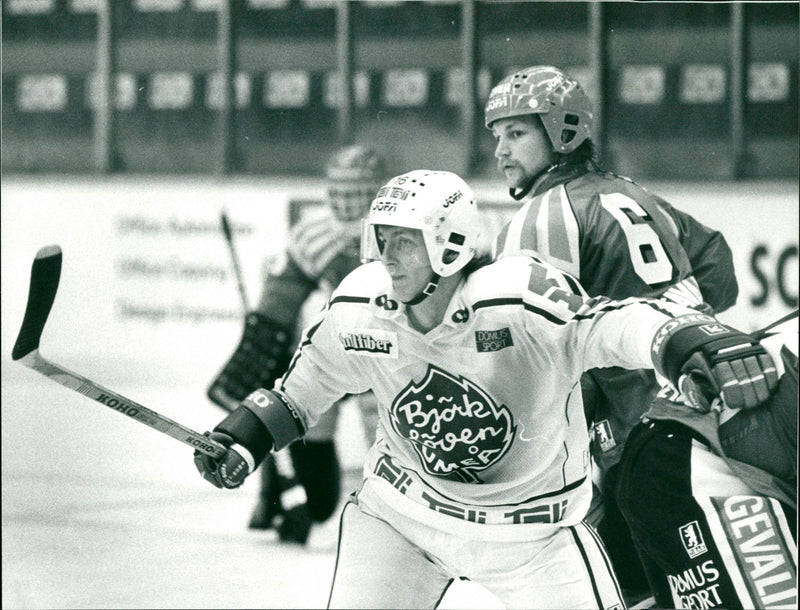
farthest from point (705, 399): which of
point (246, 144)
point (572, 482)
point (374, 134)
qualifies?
point (246, 144)

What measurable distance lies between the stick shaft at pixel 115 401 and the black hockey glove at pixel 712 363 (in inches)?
35.6

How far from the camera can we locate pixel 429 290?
8.01 feet

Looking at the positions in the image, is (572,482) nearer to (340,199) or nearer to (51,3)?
(340,199)

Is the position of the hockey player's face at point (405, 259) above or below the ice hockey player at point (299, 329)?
above

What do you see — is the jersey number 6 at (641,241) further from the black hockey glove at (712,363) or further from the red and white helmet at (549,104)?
the black hockey glove at (712,363)

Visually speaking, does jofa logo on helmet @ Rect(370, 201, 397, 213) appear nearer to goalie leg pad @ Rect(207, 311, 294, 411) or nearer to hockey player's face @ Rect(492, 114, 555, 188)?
hockey player's face @ Rect(492, 114, 555, 188)

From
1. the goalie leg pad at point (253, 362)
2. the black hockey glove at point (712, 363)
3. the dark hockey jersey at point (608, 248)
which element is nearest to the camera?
the black hockey glove at point (712, 363)

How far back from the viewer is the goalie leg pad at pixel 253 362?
11.8 ft

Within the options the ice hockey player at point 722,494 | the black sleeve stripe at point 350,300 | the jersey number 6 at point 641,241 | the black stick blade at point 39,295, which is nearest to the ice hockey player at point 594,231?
the jersey number 6 at point 641,241

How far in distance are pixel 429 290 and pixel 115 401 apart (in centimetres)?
62

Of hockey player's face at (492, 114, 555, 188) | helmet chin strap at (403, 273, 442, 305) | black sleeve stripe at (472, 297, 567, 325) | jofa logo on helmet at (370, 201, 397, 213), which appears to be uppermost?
hockey player's face at (492, 114, 555, 188)

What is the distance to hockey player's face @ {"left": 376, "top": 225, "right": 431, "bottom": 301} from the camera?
241 cm

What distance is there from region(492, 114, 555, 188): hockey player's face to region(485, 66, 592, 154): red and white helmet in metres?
0.02

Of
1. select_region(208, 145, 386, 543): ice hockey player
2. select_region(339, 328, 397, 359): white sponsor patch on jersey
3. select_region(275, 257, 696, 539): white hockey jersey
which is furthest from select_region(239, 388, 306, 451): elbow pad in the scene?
select_region(208, 145, 386, 543): ice hockey player
